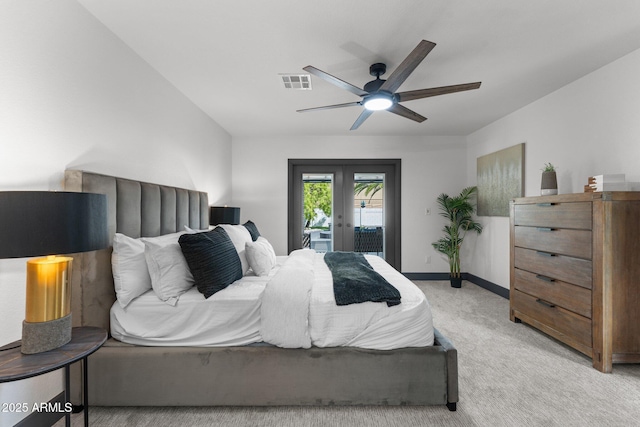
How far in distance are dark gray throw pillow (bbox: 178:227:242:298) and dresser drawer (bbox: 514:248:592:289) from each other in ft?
8.86

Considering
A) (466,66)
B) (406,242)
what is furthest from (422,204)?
(466,66)

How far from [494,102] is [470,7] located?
6.31 feet

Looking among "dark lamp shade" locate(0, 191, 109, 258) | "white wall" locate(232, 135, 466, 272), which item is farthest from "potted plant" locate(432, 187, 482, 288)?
"dark lamp shade" locate(0, 191, 109, 258)

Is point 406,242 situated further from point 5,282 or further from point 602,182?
point 5,282

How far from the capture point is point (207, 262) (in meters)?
1.87


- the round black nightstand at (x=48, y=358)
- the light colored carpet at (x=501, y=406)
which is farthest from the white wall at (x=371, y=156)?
the round black nightstand at (x=48, y=358)

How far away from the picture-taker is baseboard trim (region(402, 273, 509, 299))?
391 centimetres

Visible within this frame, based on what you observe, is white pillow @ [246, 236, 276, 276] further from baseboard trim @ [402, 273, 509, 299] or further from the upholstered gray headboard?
baseboard trim @ [402, 273, 509, 299]

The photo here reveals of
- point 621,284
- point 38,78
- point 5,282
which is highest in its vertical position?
point 38,78

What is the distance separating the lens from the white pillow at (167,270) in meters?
1.77

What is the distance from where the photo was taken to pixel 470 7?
1.77 meters

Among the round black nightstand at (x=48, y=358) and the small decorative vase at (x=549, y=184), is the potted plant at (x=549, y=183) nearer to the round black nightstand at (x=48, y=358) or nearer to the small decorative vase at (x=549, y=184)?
the small decorative vase at (x=549, y=184)

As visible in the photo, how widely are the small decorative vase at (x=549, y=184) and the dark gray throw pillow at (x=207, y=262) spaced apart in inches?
117

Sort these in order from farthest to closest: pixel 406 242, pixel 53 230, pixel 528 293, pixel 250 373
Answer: pixel 406 242, pixel 528 293, pixel 250 373, pixel 53 230
